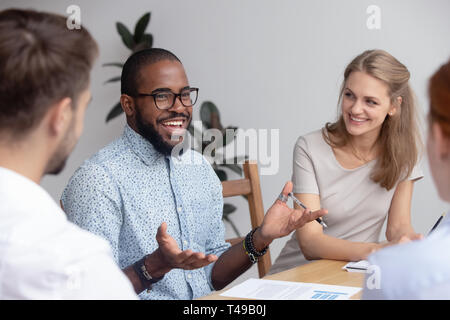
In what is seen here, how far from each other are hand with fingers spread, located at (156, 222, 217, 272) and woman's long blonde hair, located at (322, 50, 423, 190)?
1023mm

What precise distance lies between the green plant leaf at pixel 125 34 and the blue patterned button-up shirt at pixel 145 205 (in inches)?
71.6

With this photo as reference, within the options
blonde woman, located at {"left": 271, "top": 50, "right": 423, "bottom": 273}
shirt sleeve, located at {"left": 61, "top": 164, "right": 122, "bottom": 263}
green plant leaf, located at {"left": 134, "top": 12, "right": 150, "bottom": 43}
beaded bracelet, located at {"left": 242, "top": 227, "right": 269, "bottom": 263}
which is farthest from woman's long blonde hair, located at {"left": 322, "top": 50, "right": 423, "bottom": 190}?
green plant leaf, located at {"left": 134, "top": 12, "right": 150, "bottom": 43}

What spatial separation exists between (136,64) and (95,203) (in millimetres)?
485

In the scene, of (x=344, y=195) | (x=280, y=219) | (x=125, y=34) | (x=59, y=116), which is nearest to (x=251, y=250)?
(x=280, y=219)

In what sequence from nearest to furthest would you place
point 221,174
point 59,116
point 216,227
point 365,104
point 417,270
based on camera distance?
point 417,270 → point 59,116 → point 216,227 → point 365,104 → point 221,174

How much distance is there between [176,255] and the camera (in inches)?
51.1

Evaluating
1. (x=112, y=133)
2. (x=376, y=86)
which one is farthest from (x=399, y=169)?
(x=112, y=133)

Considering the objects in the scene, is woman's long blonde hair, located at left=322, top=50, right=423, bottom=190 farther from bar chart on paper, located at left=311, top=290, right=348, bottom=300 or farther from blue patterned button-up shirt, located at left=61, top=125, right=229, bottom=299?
bar chart on paper, located at left=311, top=290, right=348, bottom=300

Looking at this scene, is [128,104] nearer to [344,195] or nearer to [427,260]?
[344,195]

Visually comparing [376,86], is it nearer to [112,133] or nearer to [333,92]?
[333,92]

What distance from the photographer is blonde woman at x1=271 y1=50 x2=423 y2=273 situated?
80.4 inches

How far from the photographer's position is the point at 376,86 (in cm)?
204

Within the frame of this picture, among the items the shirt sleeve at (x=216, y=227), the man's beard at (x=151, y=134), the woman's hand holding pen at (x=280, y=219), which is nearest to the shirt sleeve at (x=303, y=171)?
the shirt sleeve at (x=216, y=227)
